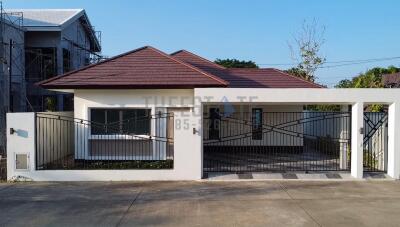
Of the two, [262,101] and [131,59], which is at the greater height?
[131,59]

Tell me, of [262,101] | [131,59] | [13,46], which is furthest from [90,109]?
[13,46]

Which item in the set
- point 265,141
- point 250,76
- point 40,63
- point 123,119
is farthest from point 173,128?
point 40,63

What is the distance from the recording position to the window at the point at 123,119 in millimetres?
15062

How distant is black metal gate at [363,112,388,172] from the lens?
43.5ft

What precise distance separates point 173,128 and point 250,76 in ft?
23.6

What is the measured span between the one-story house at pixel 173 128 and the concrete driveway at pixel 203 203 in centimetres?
99

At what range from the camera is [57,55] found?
26969 millimetres

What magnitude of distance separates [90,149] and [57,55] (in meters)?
13.8

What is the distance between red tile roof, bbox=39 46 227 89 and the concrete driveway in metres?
3.84

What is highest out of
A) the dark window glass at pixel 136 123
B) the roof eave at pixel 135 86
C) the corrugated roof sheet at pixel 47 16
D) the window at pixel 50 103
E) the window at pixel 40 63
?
the corrugated roof sheet at pixel 47 16

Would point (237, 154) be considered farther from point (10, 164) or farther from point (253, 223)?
point (253, 223)

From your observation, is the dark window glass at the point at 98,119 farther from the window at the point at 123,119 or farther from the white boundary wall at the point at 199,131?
A: the white boundary wall at the point at 199,131

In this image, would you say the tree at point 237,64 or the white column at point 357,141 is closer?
the white column at point 357,141

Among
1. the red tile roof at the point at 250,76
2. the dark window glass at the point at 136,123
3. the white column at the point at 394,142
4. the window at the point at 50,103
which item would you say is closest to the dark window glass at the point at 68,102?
the window at the point at 50,103
